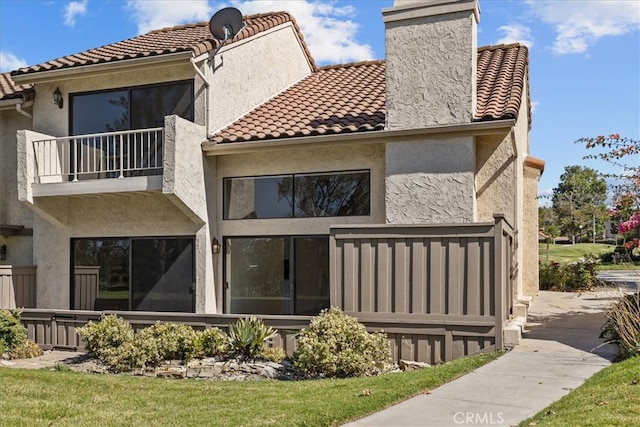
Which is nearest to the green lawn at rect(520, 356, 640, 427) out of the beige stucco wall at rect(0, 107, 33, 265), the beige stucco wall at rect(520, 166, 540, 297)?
the beige stucco wall at rect(520, 166, 540, 297)

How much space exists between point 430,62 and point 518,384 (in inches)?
279

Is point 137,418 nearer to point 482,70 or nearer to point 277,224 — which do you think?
point 277,224

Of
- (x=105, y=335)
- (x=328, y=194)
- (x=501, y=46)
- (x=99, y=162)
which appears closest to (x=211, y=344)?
(x=105, y=335)

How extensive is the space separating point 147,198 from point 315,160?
4311mm

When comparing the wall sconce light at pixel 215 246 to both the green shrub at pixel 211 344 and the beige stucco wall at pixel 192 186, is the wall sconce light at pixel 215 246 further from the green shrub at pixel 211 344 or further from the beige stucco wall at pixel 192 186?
the green shrub at pixel 211 344

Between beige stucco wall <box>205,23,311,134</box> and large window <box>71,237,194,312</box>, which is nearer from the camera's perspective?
large window <box>71,237,194,312</box>

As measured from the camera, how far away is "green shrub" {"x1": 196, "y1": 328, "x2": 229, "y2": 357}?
11.2 m

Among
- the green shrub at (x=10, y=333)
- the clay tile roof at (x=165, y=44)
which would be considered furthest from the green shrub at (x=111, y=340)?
the clay tile roof at (x=165, y=44)

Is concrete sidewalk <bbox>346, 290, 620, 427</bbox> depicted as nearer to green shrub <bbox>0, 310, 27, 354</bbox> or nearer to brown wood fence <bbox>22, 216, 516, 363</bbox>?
brown wood fence <bbox>22, 216, 516, 363</bbox>

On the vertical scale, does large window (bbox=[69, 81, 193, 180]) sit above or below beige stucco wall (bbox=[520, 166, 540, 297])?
above

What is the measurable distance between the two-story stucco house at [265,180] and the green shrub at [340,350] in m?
0.75

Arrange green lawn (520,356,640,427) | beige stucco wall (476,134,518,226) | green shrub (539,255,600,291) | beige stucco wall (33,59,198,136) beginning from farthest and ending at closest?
1. green shrub (539,255,600,291)
2. beige stucco wall (33,59,198,136)
3. beige stucco wall (476,134,518,226)
4. green lawn (520,356,640,427)

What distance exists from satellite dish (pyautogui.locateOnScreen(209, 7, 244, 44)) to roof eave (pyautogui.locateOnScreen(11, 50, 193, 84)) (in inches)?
55.8

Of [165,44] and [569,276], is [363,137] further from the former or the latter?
[569,276]
